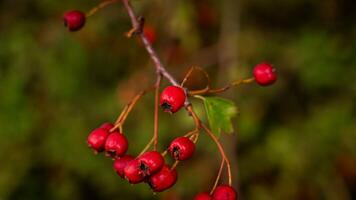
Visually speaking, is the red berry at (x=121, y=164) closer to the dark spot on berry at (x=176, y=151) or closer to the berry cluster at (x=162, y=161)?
the berry cluster at (x=162, y=161)

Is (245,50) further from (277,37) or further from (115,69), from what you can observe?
(115,69)

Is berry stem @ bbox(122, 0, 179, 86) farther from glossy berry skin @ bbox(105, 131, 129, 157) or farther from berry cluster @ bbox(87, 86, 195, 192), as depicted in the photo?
glossy berry skin @ bbox(105, 131, 129, 157)

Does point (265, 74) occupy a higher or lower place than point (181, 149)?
lower

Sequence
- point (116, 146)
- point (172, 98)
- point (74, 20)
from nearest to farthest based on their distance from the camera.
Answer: point (172, 98) < point (116, 146) < point (74, 20)

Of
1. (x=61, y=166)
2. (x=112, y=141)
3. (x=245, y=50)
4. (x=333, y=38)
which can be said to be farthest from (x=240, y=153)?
(x=112, y=141)

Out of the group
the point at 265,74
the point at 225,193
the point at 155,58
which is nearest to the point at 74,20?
the point at 155,58

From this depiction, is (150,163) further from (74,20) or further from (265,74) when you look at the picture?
(74,20)

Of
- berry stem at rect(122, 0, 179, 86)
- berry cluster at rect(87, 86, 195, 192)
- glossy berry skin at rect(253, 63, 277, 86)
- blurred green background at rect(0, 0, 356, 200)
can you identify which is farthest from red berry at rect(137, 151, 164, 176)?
blurred green background at rect(0, 0, 356, 200)

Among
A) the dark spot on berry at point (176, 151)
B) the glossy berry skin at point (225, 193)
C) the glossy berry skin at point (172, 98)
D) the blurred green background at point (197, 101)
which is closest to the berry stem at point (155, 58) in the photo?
the glossy berry skin at point (172, 98)
